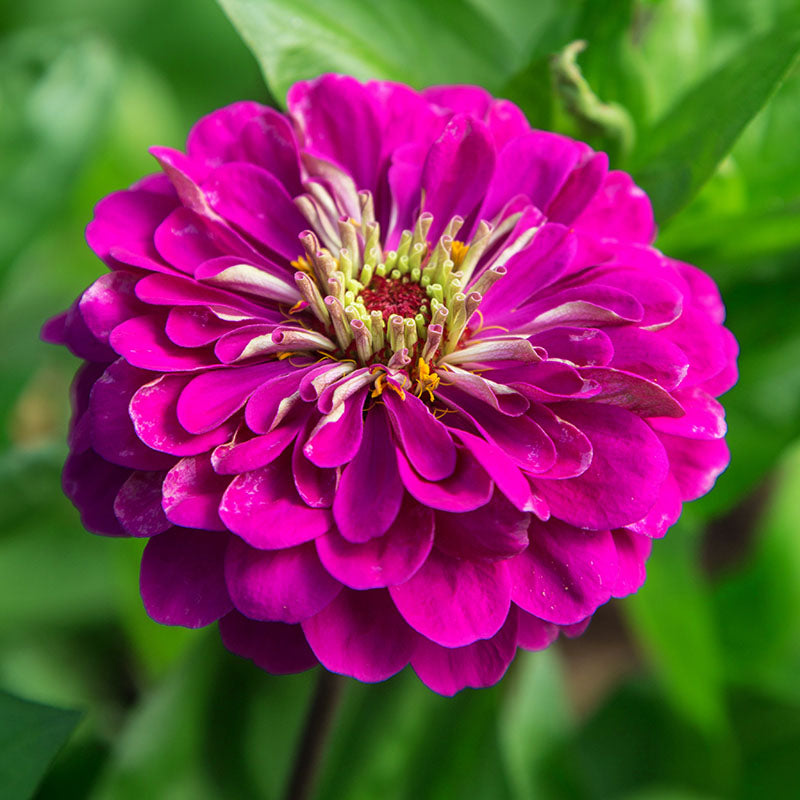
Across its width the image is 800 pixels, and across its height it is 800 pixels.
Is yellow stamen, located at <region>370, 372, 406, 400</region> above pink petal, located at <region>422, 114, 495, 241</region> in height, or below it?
below

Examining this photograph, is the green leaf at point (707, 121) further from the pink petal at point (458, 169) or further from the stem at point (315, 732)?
the stem at point (315, 732)

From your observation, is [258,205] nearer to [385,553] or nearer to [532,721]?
[385,553]

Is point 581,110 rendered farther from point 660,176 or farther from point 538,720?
point 538,720

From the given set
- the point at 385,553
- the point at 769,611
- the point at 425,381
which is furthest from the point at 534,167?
the point at 769,611

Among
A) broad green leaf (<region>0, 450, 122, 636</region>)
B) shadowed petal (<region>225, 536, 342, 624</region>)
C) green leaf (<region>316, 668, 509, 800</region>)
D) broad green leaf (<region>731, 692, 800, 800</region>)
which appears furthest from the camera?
broad green leaf (<region>0, 450, 122, 636</region>)

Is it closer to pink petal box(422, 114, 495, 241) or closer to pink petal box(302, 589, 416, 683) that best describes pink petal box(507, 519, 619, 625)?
pink petal box(302, 589, 416, 683)

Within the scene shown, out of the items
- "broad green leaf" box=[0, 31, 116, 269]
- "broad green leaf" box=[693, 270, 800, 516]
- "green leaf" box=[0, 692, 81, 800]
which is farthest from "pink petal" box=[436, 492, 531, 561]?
"broad green leaf" box=[0, 31, 116, 269]
